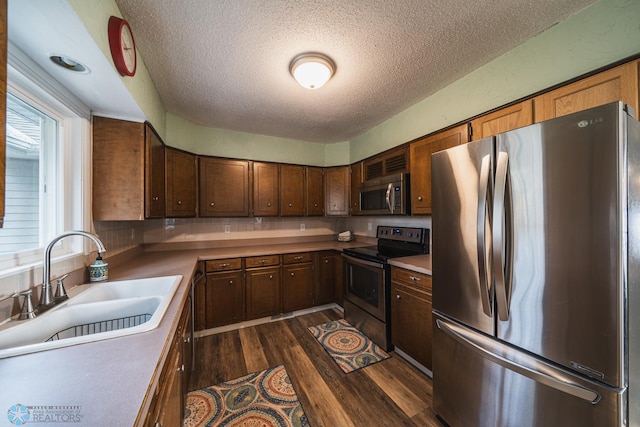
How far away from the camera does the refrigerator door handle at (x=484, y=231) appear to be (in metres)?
1.15

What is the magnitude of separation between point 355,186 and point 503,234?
2.21 meters

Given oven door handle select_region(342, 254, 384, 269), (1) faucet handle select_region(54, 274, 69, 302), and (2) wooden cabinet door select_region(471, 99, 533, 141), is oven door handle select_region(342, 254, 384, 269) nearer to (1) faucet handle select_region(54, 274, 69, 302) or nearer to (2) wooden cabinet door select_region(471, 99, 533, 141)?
(2) wooden cabinet door select_region(471, 99, 533, 141)

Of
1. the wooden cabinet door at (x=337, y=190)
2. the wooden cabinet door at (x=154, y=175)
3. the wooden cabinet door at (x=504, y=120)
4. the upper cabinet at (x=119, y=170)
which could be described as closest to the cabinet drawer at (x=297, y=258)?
the wooden cabinet door at (x=337, y=190)

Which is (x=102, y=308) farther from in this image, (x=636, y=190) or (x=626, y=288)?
(x=636, y=190)

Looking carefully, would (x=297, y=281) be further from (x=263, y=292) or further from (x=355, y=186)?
(x=355, y=186)

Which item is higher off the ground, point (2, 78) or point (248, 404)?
point (2, 78)

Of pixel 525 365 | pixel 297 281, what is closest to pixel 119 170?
pixel 297 281

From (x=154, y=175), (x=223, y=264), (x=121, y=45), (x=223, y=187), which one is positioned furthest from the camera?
(x=223, y=187)

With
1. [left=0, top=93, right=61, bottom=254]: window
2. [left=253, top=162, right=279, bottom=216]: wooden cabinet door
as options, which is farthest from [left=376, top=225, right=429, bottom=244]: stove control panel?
[left=0, top=93, right=61, bottom=254]: window

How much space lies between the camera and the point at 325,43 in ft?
4.99

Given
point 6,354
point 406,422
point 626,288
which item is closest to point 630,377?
point 626,288

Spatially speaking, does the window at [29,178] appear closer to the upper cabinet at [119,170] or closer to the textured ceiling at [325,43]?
the upper cabinet at [119,170]

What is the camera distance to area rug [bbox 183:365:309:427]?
1490 millimetres

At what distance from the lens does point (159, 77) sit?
189 centimetres
